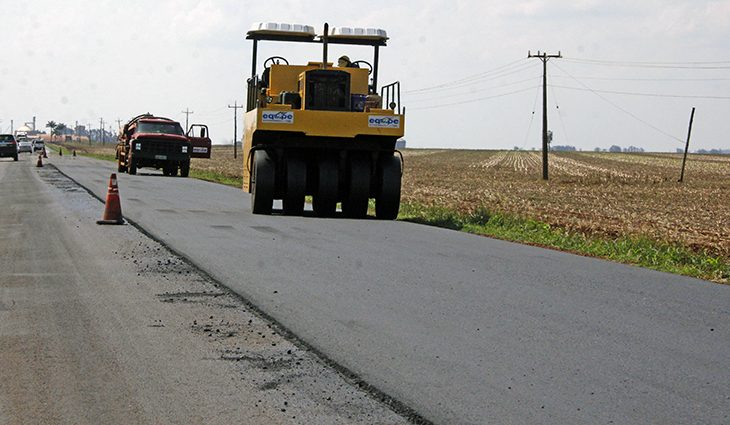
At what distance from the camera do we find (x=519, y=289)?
1078 cm

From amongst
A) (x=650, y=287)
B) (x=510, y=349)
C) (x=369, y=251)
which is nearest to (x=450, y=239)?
(x=369, y=251)

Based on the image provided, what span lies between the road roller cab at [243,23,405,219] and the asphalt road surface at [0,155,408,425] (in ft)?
25.0

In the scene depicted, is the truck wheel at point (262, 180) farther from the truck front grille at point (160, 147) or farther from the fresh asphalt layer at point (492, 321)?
the truck front grille at point (160, 147)

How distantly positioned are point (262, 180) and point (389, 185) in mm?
2574

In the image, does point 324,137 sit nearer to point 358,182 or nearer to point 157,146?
point 358,182

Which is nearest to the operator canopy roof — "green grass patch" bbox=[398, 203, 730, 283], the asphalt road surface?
"green grass patch" bbox=[398, 203, 730, 283]

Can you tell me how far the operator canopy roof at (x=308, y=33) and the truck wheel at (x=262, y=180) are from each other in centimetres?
293

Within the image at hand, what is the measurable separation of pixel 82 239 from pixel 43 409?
31.6ft

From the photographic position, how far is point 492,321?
8789 mm

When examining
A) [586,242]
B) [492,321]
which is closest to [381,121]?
[586,242]

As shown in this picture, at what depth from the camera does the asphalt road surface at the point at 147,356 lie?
19.0 feet

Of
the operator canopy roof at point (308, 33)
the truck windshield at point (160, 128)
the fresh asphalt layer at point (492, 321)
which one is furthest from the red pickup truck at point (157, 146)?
the fresh asphalt layer at point (492, 321)

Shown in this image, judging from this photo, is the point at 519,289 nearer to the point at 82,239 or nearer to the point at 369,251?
the point at 369,251

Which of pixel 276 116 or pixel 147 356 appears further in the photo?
pixel 276 116
